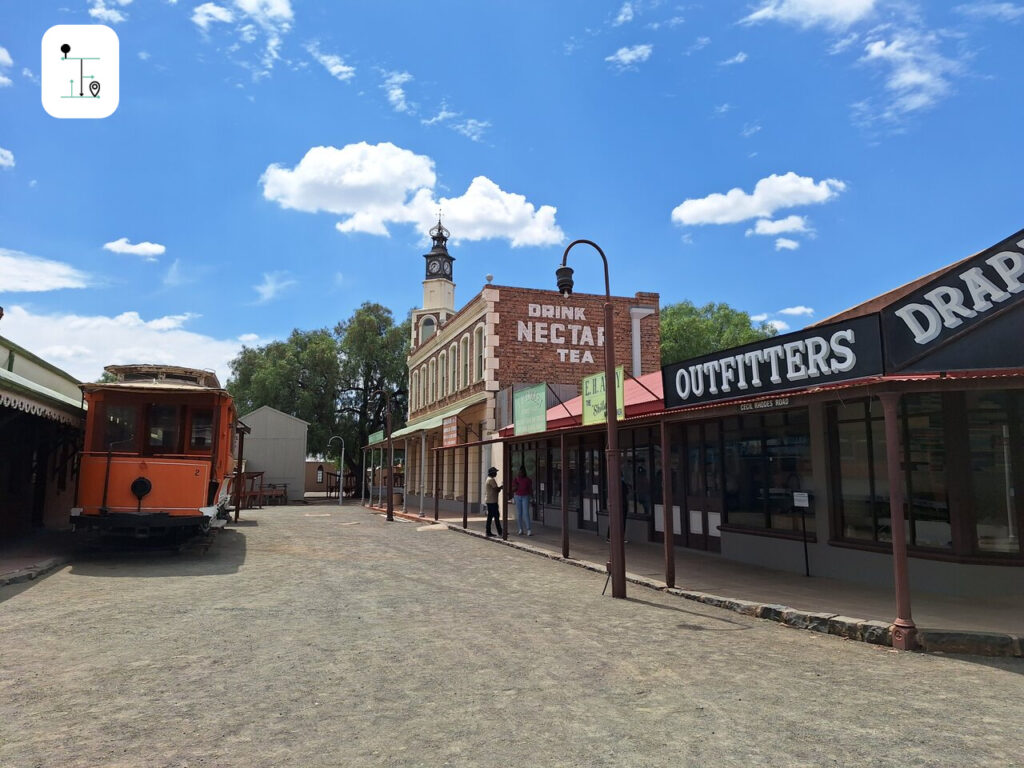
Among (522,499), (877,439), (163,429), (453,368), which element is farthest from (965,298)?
(453,368)

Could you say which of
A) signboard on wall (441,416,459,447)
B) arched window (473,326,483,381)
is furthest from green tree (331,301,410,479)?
signboard on wall (441,416,459,447)

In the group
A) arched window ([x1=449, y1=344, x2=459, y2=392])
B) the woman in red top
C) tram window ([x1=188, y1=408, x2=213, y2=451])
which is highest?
arched window ([x1=449, y1=344, x2=459, y2=392])

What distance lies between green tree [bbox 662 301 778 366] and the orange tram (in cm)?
3900

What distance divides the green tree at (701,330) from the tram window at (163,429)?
3933 cm

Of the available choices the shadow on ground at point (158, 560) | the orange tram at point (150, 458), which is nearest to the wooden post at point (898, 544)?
the shadow on ground at point (158, 560)

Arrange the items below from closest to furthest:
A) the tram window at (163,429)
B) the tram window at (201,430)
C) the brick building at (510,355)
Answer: the tram window at (163,429) → the tram window at (201,430) → the brick building at (510,355)

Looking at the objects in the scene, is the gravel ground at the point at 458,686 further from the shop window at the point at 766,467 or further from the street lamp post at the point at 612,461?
the shop window at the point at 766,467

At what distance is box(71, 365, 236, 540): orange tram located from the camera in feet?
38.0

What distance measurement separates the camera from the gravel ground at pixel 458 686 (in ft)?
13.3

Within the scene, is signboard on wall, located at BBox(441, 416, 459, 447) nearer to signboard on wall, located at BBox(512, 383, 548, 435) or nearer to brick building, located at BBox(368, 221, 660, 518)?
brick building, located at BBox(368, 221, 660, 518)

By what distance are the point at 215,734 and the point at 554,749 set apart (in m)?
2.13

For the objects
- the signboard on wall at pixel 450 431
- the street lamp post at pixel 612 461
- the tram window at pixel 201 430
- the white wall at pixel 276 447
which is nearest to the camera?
the street lamp post at pixel 612 461

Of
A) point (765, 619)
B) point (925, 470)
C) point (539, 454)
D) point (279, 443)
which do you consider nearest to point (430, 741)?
point (765, 619)

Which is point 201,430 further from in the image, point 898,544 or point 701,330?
point 701,330
